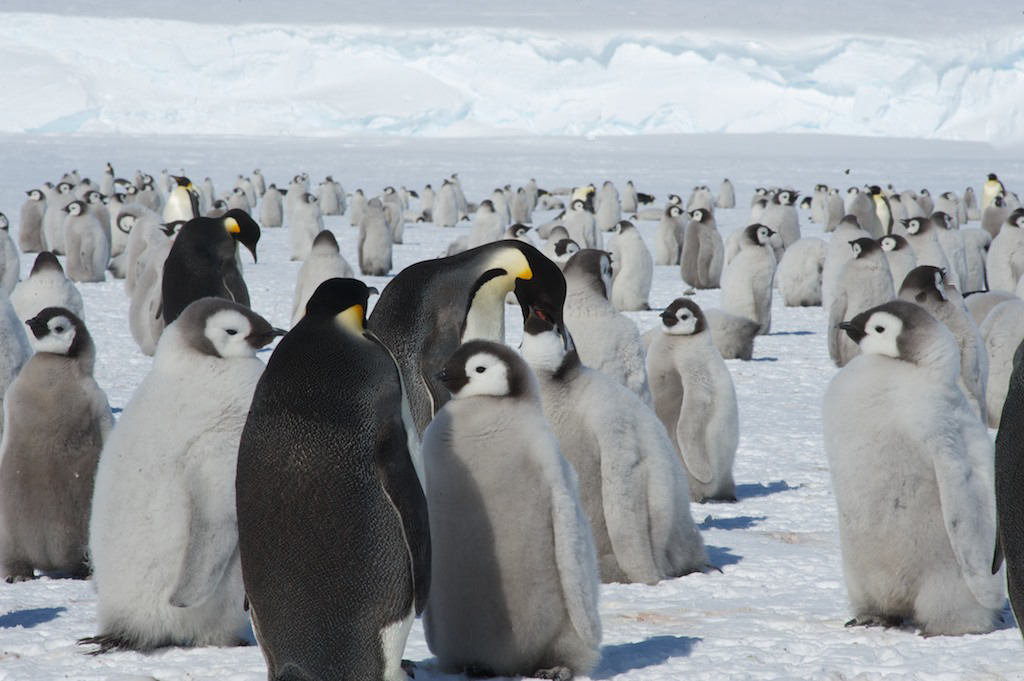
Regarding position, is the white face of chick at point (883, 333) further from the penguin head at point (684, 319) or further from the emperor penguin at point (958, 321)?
the emperor penguin at point (958, 321)

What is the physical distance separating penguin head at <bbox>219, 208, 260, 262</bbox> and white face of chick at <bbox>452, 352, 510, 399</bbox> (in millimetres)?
4790

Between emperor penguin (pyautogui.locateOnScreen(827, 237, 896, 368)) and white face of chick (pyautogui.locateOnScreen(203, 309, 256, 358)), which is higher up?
white face of chick (pyautogui.locateOnScreen(203, 309, 256, 358))

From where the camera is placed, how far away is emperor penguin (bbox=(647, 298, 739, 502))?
207 inches

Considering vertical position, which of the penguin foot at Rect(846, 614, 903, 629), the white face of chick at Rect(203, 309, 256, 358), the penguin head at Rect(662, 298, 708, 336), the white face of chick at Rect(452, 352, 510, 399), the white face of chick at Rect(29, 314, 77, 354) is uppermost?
the white face of chick at Rect(203, 309, 256, 358)

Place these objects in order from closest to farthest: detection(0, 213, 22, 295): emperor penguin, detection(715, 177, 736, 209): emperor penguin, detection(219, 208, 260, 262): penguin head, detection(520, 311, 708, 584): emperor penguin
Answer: detection(520, 311, 708, 584): emperor penguin
detection(219, 208, 260, 262): penguin head
detection(0, 213, 22, 295): emperor penguin
detection(715, 177, 736, 209): emperor penguin

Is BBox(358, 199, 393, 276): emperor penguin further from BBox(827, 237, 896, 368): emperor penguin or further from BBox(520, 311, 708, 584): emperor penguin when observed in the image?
BBox(520, 311, 708, 584): emperor penguin

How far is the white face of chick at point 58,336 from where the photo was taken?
392 cm

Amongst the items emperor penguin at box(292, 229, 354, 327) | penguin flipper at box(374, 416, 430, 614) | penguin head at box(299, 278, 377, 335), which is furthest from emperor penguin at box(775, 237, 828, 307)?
penguin flipper at box(374, 416, 430, 614)

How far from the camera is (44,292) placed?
7.91 meters

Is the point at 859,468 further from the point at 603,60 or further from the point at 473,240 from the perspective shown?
the point at 603,60

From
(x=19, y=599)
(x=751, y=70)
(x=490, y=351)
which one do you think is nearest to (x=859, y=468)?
(x=490, y=351)

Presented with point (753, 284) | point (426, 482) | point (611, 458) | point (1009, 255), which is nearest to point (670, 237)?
point (1009, 255)

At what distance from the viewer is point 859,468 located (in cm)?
326

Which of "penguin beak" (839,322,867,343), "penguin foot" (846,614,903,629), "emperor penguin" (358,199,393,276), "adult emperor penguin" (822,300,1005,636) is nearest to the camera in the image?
"adult emperor penguin" (822,300,1005,636)
